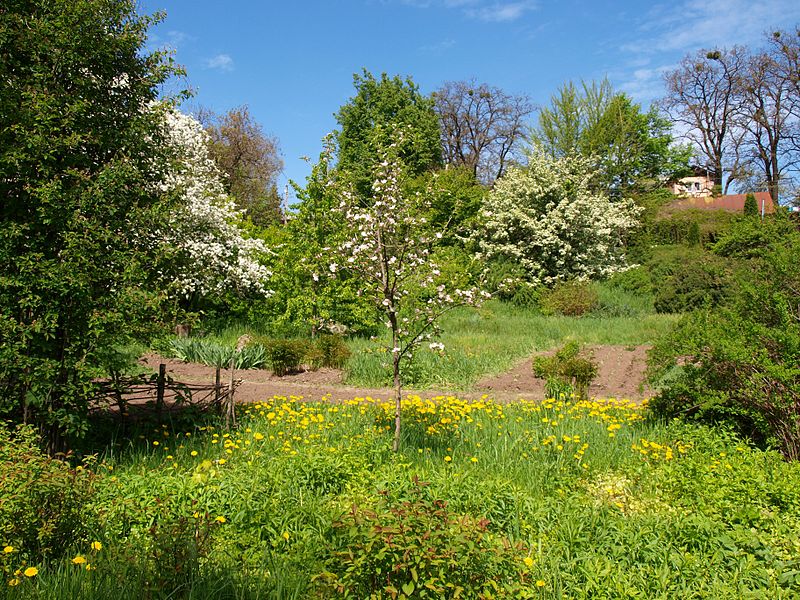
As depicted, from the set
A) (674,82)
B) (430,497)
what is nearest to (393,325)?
(430,497)

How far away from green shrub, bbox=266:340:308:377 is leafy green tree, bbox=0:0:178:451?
17.5 ft

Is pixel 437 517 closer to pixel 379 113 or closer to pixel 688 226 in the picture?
pixel 688 226

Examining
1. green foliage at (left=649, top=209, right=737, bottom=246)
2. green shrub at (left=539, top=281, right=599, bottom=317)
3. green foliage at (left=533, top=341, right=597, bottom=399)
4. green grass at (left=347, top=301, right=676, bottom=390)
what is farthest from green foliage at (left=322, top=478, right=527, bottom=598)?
green foliage at (left=649, top=209, right=737, bottom=246)

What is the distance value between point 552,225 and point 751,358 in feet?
52.2

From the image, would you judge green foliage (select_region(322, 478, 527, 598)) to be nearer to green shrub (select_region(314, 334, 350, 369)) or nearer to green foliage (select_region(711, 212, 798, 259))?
green foliage (select_region(711, 212, 798, 259))

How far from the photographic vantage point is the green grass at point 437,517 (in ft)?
9.81

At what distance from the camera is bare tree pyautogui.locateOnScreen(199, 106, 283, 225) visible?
3091 cm

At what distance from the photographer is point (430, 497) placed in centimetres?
396

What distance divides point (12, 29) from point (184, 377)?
6659mm

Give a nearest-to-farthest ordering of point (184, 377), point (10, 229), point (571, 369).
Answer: point (10, 229), point (571, 369), point (184, 377)

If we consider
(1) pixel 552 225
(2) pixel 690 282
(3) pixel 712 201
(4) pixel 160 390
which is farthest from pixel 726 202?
(4) pixel 160 390

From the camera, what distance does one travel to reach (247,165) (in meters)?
33.0

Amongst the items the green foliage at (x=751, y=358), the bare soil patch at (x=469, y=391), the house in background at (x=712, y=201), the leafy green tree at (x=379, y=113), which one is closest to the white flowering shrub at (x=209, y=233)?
the bare soil patch at (x=469, y=391)

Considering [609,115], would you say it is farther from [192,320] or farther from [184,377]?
[192,320]
